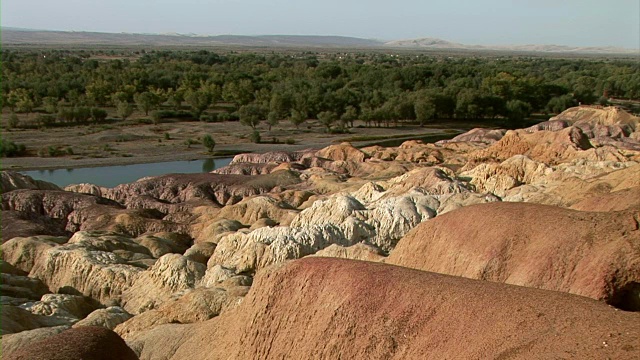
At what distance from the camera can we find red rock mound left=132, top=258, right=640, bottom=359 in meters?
11.0

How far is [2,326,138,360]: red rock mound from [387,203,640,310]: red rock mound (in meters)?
9.63

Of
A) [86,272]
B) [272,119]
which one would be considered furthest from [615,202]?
[272,119]

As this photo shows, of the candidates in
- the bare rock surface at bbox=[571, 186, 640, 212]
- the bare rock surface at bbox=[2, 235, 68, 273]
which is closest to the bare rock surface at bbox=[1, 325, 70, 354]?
the bare rock surface at bbox=[2, 235, 68, 273]

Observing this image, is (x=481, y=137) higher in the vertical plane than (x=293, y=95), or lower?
higher

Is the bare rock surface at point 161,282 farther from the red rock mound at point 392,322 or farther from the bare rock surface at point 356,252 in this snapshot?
the red rock mound at point 392,322

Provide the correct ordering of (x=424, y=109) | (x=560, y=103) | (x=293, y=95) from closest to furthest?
(x=424, y=109), (x=293, y=95), (x=560, y=103)

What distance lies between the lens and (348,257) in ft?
83.1

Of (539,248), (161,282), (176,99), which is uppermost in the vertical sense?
(539,248)

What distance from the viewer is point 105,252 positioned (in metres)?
30.9

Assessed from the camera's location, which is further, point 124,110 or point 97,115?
point 124,110

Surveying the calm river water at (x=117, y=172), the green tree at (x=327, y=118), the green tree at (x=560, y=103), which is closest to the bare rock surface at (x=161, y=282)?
the calm river water at (x=117, y=172)

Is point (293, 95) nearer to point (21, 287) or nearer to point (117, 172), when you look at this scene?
point (117, 172)

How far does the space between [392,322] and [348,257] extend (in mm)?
11624

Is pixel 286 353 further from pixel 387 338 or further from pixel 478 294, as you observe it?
pixel 478 294
